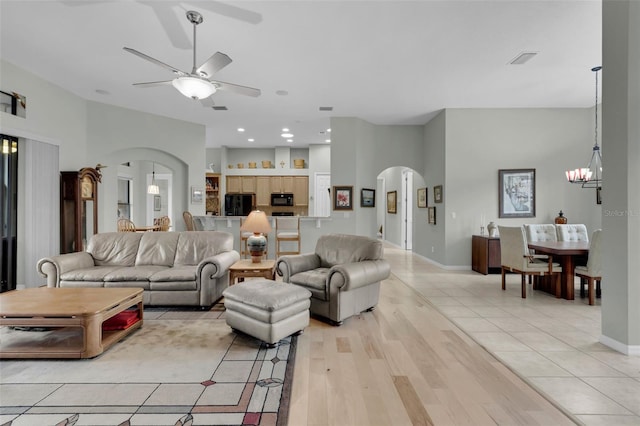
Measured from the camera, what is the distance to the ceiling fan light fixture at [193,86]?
3.01m

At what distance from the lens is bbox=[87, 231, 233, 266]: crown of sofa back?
4.03 metres

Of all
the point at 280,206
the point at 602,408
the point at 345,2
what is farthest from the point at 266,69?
the point at 280,206

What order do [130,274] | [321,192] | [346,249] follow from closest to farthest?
[130,274] < [346,249] < [321,192]

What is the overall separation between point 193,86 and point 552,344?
4.11 metres

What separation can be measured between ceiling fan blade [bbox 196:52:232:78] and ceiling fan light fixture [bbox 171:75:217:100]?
0.28 ft

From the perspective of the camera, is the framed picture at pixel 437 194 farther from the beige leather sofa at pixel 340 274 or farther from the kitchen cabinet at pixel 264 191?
the kitchen cabinet at pixel 264 191

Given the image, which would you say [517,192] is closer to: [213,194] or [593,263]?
[593,263]

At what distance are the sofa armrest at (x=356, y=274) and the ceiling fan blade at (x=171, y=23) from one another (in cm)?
300

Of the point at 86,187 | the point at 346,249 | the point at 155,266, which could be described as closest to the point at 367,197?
the point at 346,249

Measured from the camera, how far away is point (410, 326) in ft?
10.2

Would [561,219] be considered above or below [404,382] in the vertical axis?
above

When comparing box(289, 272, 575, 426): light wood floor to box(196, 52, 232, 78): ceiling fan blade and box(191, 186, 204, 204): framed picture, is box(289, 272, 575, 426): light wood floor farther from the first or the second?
box(191, 186, 204, 204): framed picture

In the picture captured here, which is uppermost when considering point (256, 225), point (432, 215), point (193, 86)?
point (193, 86)

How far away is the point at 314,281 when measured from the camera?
10.7 ft
